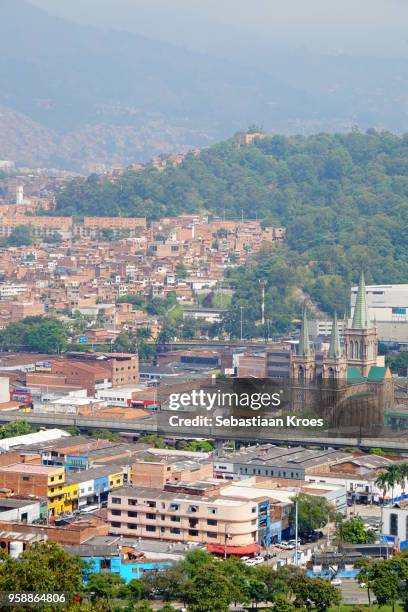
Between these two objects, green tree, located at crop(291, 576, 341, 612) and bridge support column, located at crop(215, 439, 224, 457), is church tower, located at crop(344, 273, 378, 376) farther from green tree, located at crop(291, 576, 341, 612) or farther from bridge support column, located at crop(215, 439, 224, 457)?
green tree, located at crop(291, 576, 341, 612)

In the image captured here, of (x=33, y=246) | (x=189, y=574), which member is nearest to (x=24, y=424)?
(x=189, y=574)

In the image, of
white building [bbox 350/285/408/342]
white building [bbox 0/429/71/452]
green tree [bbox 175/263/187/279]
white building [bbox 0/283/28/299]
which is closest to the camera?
white building [bbox 0/429/71/452]

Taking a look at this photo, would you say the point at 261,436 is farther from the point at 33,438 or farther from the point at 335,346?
the point at 33,438

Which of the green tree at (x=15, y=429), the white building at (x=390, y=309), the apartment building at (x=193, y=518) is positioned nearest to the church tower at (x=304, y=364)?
the green tree at (x=15, y=429)

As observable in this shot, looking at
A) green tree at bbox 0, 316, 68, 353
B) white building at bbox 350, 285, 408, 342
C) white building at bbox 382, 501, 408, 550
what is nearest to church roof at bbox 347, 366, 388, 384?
white building at bbox 382, 501, 408, 550

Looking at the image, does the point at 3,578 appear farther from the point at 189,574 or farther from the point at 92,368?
the point at 92,368

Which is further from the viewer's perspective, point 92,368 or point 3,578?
point 92,368

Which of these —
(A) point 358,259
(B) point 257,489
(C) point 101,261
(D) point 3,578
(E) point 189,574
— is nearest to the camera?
(D) point 3,578
